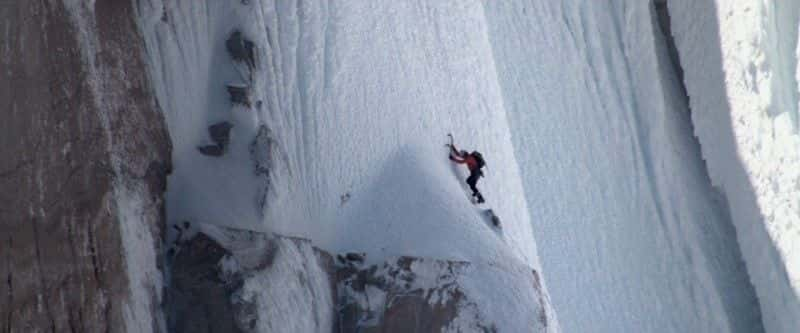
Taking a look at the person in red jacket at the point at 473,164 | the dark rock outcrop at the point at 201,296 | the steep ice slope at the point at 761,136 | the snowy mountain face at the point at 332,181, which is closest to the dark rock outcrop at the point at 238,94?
the snowy mountain face at the point at 332,181

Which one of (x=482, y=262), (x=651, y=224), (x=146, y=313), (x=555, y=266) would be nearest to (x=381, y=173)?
(x=482, y=262)

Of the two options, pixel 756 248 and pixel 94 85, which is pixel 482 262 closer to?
pixel 94 85

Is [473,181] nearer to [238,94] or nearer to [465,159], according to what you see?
[465,159]

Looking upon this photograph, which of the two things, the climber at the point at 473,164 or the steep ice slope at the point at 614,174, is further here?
the steep ice slope at the point at 614,174

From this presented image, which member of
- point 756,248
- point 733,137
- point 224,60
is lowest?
point 756,248

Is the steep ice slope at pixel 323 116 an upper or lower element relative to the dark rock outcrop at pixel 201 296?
upper

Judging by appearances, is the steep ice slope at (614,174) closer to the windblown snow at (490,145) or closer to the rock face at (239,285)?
the windblown snow at (490,145)

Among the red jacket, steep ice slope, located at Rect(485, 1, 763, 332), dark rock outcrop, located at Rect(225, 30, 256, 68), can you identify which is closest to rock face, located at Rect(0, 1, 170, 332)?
dark rock outcrop, located at Rect(225, 30, 256, 68)
